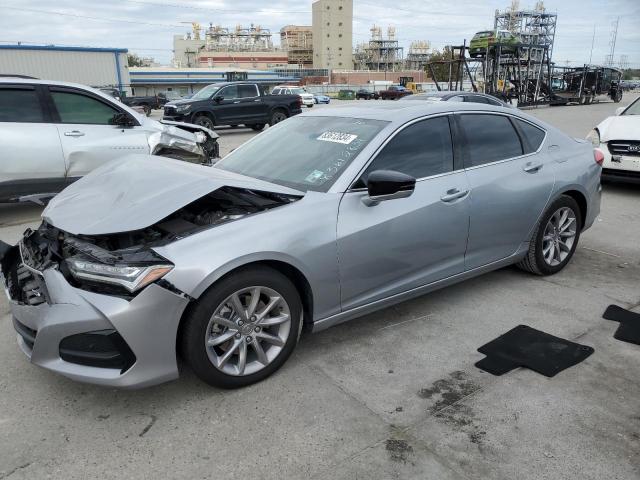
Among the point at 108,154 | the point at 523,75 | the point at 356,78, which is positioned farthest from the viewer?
the point at 356,78

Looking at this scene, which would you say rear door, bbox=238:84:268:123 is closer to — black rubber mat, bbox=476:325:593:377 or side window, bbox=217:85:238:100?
side window, bbox=217:85:238:100

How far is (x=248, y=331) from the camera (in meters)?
2.86

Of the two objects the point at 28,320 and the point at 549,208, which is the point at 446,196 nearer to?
the point at 549,208

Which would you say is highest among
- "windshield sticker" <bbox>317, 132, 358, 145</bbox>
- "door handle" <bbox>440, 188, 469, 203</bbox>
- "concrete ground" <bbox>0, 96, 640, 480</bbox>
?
"windshield sticker" <bbox>317, 132, 358, 145</bbox>

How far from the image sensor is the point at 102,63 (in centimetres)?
3756

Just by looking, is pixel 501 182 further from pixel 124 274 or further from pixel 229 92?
pixel 229 92

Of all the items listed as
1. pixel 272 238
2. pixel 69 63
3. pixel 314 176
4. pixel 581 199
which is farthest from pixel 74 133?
pixel 69 63

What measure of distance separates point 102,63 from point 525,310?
40201mm

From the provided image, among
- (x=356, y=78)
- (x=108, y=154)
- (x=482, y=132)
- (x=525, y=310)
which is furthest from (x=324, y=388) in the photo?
(x=356, y=78)

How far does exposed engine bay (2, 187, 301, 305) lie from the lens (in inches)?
100

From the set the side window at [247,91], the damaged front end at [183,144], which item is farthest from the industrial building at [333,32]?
the damaged front end at [183,144]

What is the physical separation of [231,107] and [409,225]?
15.5 meters

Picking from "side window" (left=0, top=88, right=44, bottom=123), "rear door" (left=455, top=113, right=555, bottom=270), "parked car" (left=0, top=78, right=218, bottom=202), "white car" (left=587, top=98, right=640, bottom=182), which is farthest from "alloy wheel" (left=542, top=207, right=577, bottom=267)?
"side window" (left=0, top=88, right=44, bottom=123)

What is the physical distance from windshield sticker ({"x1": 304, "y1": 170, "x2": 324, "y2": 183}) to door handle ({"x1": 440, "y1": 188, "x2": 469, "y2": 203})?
34.7 inches
